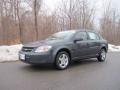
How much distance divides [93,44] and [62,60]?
85.9 inches

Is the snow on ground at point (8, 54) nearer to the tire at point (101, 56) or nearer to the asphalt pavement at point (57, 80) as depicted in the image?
the asphalt pavement at point (57, 80)

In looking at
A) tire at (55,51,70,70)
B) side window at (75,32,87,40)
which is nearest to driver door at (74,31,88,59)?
side window at (75,32,87,40)

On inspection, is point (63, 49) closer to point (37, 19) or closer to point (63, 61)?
point (63, 61)

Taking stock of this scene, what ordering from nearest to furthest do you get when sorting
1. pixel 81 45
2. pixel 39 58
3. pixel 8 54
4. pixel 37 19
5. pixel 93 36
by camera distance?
pixel 39 58
pixel 81 45
pixel 93 36
pixel 8 54
pixel 37 19

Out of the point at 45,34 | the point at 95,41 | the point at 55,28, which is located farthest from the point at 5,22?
the point at 95,41

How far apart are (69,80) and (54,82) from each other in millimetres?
504

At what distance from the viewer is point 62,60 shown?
25.2 feet

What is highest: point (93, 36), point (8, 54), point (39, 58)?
point (93, 36)

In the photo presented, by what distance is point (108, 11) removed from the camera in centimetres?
3366

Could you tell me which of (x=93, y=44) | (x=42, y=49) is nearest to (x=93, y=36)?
(x=93, y=44)

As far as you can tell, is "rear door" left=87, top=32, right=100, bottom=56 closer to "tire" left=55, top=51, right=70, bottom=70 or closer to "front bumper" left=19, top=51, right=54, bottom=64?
"tire" left=55, top=51, right=70, bottom=70

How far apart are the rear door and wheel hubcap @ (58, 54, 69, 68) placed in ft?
5.04

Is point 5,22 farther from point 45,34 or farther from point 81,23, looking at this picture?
point 81,23

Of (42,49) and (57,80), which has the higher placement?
→ (42,49)
